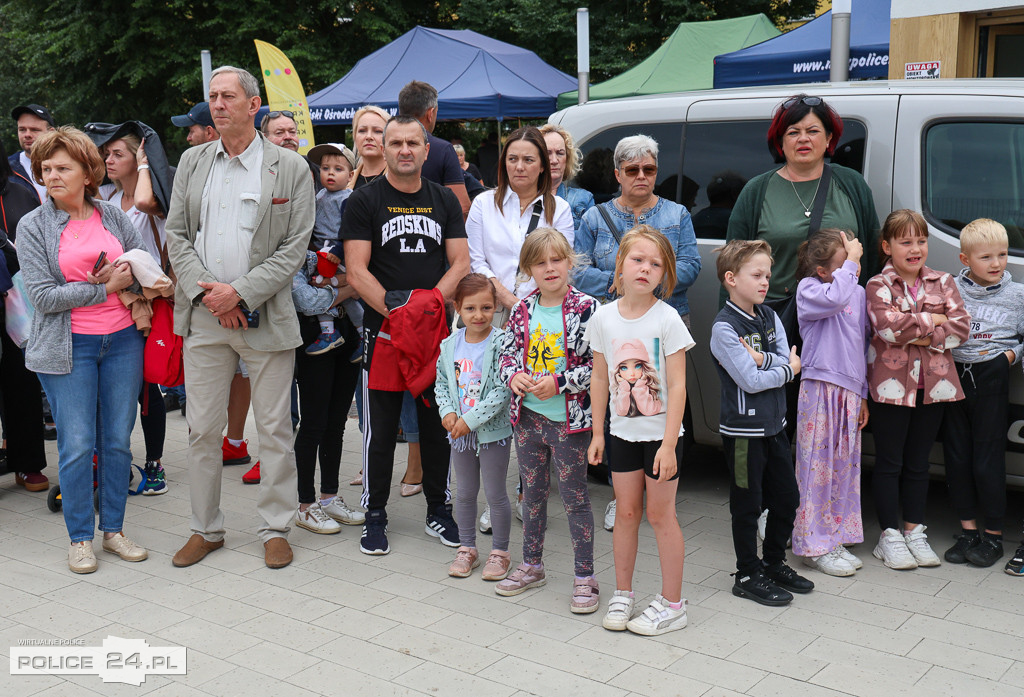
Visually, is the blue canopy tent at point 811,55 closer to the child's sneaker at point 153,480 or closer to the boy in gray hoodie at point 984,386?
the boy in gray hoodie at point 984,386

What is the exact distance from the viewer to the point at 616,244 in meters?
5.00

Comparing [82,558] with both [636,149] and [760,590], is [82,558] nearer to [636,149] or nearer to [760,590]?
[760,590]

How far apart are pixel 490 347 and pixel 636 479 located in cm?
95

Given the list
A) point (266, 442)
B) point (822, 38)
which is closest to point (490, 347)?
point (266, 442)

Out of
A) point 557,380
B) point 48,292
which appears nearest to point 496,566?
point 557,380

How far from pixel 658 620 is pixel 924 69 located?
5.42 meters

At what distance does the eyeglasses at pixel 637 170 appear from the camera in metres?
4.89

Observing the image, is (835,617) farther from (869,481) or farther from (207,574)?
(207,574)

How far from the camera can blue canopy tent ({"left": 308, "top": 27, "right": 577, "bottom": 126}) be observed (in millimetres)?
14742

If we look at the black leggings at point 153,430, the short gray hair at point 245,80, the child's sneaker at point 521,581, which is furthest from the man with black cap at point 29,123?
the child's sneaker at point 521,581

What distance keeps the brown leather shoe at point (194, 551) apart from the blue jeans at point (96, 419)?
0.41 metres

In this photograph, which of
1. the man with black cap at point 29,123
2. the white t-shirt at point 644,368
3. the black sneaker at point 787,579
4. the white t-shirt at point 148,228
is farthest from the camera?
the man with black cap at point 29,123

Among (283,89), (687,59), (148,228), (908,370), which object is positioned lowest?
(908,370)

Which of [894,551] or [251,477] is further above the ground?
[894,551]
